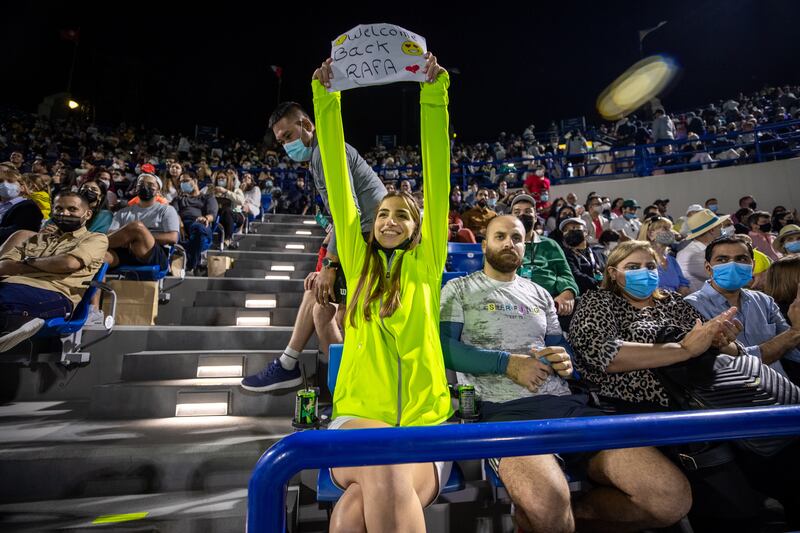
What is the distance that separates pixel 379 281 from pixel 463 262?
3017mm

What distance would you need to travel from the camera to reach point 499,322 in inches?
71.9

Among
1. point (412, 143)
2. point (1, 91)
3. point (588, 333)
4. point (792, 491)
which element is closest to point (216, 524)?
point (588, 333)

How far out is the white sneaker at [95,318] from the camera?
277cm

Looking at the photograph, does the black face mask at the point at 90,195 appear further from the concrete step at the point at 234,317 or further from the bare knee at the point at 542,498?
the bare knee at the point at 542,498

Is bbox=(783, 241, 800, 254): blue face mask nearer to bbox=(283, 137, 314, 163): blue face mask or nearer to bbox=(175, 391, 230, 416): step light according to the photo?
bbox=(283, 137, 314, 163): blue face mask

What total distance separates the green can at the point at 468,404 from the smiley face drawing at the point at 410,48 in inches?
55.3

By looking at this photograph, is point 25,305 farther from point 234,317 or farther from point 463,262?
point 463,262

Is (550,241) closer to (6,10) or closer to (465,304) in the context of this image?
(465,304)

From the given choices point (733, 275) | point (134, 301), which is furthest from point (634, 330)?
point (134, 301)

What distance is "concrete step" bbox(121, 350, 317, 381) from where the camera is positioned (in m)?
2.54

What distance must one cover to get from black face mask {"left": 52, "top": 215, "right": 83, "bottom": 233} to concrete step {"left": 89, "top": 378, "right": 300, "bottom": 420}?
1345 millimetres

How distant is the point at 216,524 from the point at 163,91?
23.0 meters

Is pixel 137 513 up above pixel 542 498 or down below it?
below

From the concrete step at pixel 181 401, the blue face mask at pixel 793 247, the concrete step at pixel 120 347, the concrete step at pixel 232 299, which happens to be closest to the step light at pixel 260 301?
the concrete step at pixel 232 299
